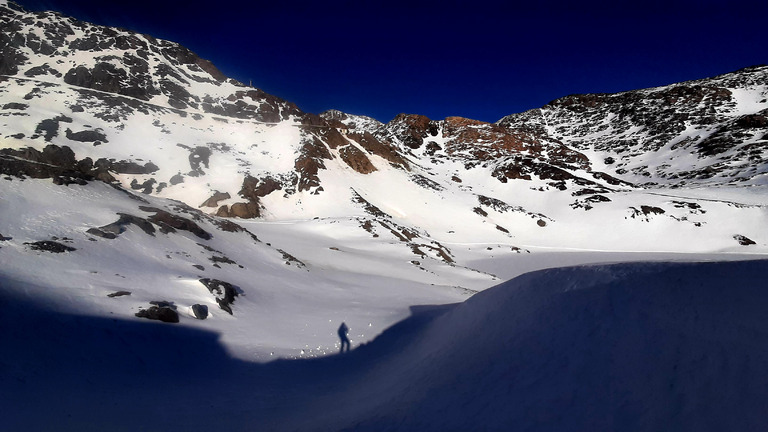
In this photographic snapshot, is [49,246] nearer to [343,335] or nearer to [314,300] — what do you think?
[314,300]

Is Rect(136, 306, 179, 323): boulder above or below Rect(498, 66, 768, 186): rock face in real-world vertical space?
below

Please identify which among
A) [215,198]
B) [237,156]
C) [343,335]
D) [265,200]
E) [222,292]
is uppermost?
[237,156]

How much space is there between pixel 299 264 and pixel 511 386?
15.8 metres

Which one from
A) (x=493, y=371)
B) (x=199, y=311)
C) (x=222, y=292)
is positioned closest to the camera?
(x=493, y=371)

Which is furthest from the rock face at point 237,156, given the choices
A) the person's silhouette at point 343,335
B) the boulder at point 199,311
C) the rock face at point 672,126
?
the person's silhouette at point 343,335

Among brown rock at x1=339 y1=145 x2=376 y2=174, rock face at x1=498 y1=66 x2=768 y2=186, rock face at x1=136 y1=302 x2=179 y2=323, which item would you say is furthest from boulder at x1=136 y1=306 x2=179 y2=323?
rock face at x1=498 y1=66 x2=768 y2=186

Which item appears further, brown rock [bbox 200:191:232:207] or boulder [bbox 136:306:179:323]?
brown rock [bbox 200:191:232:207]

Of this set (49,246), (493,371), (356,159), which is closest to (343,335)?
(493,371)

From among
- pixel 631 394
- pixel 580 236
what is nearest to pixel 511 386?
pixel 631 394

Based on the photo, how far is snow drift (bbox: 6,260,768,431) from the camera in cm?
389

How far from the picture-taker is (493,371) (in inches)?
212

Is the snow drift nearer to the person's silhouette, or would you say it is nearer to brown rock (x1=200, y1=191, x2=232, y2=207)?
the person's silhouette

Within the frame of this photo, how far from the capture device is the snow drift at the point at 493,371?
3889 mm

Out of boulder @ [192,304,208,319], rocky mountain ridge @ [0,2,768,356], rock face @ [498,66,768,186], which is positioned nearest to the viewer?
boulder @ [192,304,208,319]
